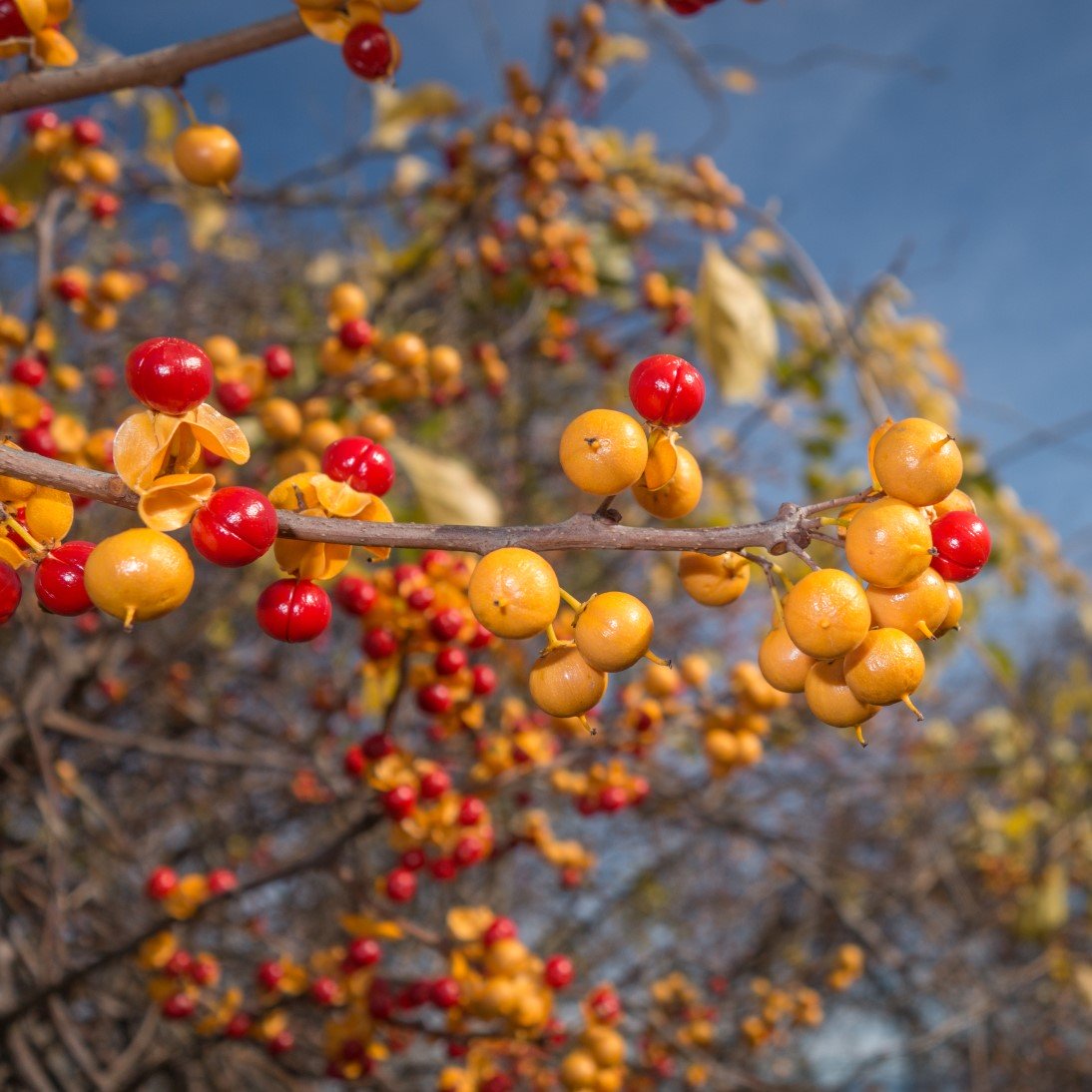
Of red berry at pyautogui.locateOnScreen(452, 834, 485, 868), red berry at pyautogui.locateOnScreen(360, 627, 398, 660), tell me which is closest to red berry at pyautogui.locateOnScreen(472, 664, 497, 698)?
red berry at pyautogui.locateOnScreen(360, 627, 398, 660)

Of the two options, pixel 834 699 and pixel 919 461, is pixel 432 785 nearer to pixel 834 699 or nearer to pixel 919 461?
pixel 834 699

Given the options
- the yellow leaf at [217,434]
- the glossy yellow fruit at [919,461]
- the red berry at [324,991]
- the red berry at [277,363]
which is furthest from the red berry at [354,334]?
the red berry at [324,991]

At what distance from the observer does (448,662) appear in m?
1.57

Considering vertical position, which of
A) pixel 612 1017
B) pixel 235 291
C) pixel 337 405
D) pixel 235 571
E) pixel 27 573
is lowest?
pixel 612 1017

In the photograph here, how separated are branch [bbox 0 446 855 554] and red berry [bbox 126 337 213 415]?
0.28 ft

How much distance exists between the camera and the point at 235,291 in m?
4.62

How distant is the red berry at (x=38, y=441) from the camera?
1479 millimetres

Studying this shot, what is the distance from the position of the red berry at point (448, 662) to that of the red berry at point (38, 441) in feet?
2.37

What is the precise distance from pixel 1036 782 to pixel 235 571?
352 cm

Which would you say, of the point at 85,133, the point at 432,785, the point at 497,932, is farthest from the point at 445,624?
the point at 85,133

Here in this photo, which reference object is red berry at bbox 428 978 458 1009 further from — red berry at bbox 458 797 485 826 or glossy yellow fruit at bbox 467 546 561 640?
glossy yellow fruit at bbox 467 546 561 640

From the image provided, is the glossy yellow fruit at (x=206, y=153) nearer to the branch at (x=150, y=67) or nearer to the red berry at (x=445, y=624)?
the branch at (x=150, y=67)

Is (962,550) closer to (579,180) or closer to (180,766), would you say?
(579,180)

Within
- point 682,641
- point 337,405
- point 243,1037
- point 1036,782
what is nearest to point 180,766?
point 243,1037
